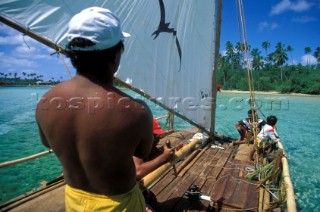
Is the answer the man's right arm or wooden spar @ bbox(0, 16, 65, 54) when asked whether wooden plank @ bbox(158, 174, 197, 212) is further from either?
wooden spar @ bbox(0, 16, 65, 54)

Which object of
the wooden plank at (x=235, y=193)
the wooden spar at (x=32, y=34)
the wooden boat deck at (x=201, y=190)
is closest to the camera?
the wooden spar at (x=32, y=34)

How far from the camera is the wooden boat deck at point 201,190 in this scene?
3.13 metres

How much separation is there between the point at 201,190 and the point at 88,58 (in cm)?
318

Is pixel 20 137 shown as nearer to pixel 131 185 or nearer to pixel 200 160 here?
pixel 200 160

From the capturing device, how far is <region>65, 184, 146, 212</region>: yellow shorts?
122 centimetres

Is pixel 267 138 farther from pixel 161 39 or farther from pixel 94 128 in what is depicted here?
pixel 94 128

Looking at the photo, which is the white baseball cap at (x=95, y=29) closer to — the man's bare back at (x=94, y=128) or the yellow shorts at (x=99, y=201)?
the man's bare back at (x=94, y=128)

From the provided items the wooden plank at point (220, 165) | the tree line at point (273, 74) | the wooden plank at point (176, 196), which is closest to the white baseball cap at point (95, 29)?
the wooden plank at point (176, 196)

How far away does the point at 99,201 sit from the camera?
4.00ft

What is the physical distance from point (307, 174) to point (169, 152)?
29.0 feet

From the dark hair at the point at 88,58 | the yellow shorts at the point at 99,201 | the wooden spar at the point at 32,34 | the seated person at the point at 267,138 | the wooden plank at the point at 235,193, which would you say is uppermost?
the wooden spar at the point at 32,34

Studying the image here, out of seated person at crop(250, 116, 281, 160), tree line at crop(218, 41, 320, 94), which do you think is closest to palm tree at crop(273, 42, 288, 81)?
tree line at crop(218, 41, 320, 94)

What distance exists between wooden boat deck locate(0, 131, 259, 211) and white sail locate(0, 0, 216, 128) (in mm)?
1164

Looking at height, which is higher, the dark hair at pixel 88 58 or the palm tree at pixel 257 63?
the palm tree at pixel 257 63
